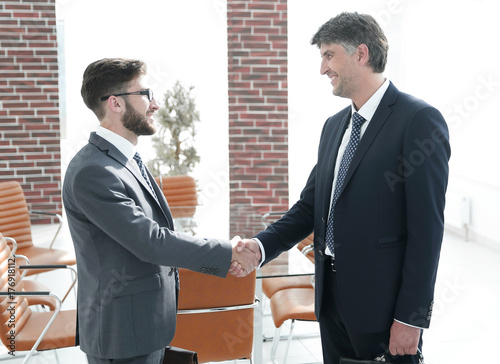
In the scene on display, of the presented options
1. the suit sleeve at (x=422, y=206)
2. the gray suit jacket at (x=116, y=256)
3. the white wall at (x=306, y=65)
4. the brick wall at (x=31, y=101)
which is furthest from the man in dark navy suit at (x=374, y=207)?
the brick wall at (x=31, y=101)

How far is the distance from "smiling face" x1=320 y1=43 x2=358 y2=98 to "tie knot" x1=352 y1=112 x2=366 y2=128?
0.25 feet

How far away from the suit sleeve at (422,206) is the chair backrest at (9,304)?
75.1 inches

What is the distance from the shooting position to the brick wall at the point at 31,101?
22.2 feet

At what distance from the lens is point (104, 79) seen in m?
2.10

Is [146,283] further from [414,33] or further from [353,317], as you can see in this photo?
[414,33]

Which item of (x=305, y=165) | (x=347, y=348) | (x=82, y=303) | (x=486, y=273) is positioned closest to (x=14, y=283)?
(x=82, y=303)

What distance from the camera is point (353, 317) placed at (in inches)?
80.7

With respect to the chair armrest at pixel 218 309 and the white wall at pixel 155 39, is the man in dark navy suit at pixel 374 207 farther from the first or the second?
the white wall at pixel 155 39

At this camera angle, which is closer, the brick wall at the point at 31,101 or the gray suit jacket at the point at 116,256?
the gray suit jacket at the point at 116,256

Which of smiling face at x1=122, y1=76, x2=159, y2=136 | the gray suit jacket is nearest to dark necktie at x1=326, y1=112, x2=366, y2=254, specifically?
the gray suit jacket

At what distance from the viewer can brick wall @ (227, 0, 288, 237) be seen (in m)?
6.26

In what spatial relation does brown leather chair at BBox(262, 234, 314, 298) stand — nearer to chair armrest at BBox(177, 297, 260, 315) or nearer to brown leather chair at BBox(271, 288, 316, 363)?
brown leather chair at BBox(271, 288, 316, 363)

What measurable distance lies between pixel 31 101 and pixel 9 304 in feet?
14.7

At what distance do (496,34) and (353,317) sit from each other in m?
5.06
